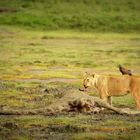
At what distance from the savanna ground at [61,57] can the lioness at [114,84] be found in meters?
0.96

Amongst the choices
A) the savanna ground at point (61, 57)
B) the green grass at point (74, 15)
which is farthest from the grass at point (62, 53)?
the green grass at point (74, 15)

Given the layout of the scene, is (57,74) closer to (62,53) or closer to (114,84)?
(114,84)

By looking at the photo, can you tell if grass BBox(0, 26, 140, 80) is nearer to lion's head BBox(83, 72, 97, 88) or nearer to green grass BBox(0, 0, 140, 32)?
green grass BBox(0, 0, 140, 32)

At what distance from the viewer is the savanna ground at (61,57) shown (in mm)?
18781

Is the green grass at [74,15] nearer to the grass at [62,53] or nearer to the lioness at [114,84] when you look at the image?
the grass at [62,53]

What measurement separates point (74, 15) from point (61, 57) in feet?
173

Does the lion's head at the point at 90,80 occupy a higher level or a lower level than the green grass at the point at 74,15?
lower

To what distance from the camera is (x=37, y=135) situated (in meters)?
17.7

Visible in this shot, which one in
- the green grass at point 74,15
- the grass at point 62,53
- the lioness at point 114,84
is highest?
the green grass at point 74,15

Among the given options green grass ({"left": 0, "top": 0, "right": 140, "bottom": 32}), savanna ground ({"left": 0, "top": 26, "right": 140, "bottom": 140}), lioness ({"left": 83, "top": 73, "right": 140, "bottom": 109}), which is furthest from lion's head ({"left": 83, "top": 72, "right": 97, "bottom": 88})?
green grass ({"left": 0, "top": 0, "right": 140, "bottom": 32})

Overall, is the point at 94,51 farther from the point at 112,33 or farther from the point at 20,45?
the point at 112,33

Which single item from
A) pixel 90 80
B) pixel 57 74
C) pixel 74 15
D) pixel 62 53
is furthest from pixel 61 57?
pixel 74 15

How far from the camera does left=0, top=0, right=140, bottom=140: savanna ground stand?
1878cm

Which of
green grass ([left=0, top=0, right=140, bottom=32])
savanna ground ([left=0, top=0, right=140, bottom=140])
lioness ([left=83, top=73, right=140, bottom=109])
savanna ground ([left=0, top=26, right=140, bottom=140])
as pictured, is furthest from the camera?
green grass ([left=0, top=0, right=140, bottom=32])
